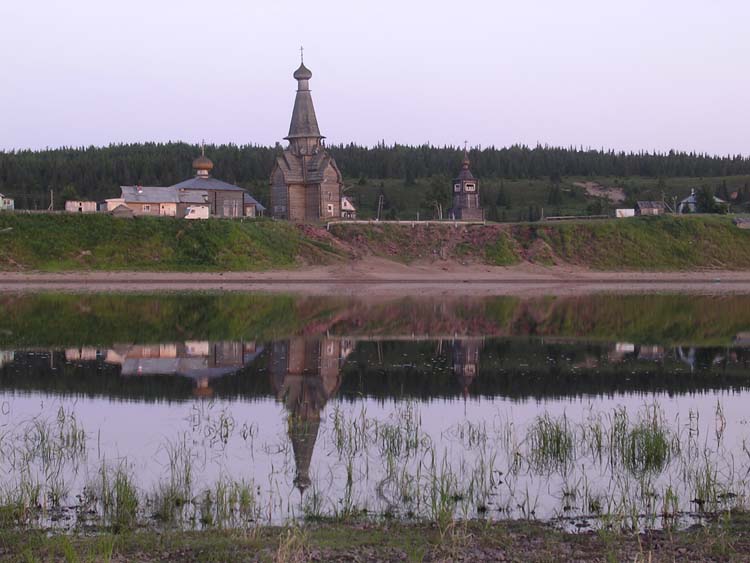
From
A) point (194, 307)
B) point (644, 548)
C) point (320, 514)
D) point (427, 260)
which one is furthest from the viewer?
point (427, 260)

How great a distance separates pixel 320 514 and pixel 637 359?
22.3m

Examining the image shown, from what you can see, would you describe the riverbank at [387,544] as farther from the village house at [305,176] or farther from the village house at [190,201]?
the village house at [305,176]

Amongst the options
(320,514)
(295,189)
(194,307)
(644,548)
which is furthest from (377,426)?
(295,189)

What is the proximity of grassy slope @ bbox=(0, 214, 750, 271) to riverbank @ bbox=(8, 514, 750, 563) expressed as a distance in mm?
60396

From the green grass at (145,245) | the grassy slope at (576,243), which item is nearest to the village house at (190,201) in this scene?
the green grass at (145,245)

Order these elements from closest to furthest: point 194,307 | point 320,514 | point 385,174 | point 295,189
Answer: point 320,514
point 194,307
point 295,189
point 385,174

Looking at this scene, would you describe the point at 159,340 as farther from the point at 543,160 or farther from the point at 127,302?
the point at 543,160

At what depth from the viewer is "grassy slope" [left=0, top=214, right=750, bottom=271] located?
73938 mm

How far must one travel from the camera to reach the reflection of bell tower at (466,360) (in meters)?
29.8

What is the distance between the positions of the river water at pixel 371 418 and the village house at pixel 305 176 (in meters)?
47.0

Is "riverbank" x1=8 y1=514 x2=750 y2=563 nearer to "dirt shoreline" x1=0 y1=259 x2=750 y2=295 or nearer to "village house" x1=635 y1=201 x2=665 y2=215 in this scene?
"dirt shoreline" x1=0 y1=259 x2=750 y2=295

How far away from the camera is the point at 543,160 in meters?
171

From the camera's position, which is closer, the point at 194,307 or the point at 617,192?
the point at 194,307

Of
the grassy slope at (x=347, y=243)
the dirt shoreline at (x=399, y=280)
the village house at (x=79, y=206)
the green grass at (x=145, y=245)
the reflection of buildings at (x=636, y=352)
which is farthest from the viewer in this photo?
the village house at (x=79, y=206)
